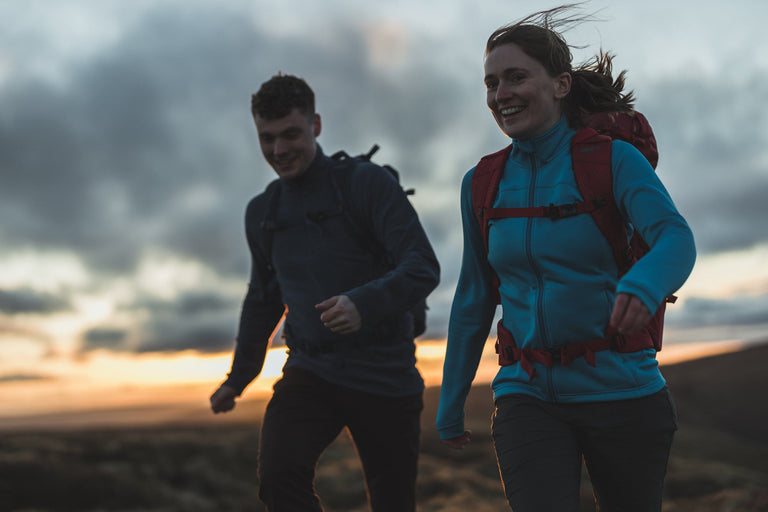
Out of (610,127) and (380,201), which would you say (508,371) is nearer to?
(610,127)

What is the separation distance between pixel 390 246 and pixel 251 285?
1.59 meters

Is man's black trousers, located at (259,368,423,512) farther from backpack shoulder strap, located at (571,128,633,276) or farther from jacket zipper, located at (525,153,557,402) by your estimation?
backpack shoulder strap, located at (571,128,633,276)

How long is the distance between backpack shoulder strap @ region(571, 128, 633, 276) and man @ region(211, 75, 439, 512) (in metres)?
1.65

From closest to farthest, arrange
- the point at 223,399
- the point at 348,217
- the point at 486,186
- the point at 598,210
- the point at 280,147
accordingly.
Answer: the point at 598,210 → the point at 486,186 → the point at 348,217 → the point at 280,147 → the point at 223,399

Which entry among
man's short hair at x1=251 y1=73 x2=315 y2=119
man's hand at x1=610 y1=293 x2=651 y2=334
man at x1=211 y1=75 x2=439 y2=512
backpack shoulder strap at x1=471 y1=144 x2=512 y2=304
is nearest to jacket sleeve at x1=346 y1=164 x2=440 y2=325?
man at x1=211 y1=75 x2=439 y2=512

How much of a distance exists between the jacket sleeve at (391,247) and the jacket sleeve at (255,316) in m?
1.06

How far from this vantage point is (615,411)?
3170mm

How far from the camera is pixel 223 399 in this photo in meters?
5.65

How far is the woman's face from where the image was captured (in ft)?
11.3

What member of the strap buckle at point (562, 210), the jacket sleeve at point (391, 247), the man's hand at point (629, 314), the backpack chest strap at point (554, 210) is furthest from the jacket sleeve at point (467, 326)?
the man's hand at point (629, 314)

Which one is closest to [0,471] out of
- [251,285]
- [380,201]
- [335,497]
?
[335,497]

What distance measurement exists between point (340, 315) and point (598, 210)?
5.35 feet

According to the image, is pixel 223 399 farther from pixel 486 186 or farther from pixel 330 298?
pixel 486 186

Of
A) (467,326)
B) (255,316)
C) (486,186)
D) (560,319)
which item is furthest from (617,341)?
(255,316)
